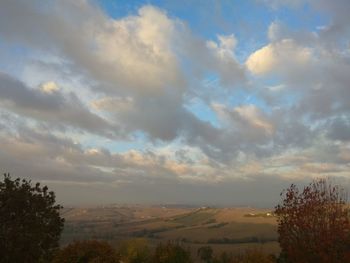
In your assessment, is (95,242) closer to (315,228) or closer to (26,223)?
(26,223)

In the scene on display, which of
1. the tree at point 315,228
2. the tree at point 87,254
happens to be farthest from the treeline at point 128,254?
the tree at point 315,228

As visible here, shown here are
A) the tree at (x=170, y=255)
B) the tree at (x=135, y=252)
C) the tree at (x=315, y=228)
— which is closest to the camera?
the tree at (x=315, y=228)

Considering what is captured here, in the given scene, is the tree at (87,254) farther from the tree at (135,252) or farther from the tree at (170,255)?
the tree at (135,252)

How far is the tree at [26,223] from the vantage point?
38.2 meters

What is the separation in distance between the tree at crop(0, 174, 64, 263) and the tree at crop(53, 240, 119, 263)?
101 inches

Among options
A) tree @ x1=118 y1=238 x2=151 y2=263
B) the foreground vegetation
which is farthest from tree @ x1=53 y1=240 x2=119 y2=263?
tree @ x1=118 y1=238 x2=151 y2=263

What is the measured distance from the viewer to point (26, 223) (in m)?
39.9

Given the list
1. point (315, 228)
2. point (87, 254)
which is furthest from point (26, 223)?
point (315, 228)

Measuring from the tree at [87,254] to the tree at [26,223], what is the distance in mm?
2567

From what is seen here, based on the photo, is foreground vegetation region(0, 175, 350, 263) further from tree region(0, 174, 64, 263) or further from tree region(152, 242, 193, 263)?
tree region(152, 242, 193, 263)

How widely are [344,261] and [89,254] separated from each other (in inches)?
993

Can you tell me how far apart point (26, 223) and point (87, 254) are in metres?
8.03

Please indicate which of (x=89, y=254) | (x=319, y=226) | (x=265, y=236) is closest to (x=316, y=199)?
(x=319, y=226)

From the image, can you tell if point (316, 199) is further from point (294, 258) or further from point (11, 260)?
point (11, 260)
